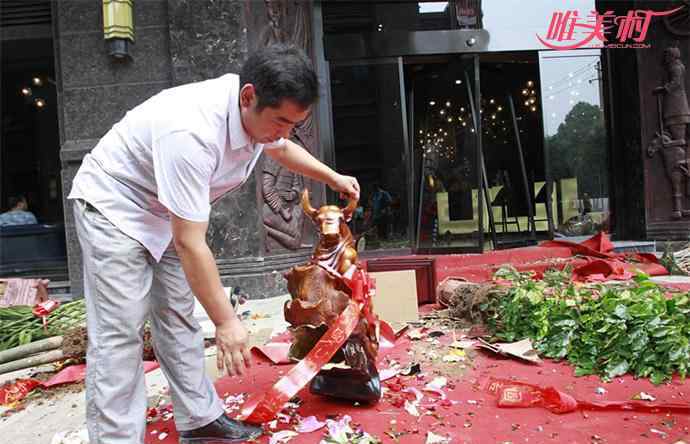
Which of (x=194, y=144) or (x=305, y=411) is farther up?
(x=194, y=144)

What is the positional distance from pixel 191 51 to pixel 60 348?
3.17 metres

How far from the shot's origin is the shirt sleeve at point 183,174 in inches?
54.1

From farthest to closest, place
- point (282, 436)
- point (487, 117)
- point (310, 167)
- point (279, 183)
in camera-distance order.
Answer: point (487, 117) → point (279, 183) → point (310, 167) → point (282, 436)

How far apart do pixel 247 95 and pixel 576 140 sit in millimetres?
6653

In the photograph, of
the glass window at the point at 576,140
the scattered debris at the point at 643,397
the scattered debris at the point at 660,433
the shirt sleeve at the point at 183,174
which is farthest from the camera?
the glass window at the point at 576,140

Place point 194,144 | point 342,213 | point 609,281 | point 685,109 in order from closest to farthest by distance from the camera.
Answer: point 194,144 < point 342,213 < point 609,281 < point 685,109

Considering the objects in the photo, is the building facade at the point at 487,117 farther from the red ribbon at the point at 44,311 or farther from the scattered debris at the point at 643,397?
the scattered debris at the point at 643,397

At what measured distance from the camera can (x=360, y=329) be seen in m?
2.04

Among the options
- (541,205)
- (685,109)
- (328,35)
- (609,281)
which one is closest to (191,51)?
(328,35)

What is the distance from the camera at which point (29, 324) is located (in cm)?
327

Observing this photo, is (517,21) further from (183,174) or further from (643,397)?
(183,174)

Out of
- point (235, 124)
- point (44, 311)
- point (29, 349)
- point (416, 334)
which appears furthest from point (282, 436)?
point (44, 311)

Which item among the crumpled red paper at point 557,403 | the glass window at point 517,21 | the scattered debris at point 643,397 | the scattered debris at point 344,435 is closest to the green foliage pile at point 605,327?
the scattered debris at point 643,397

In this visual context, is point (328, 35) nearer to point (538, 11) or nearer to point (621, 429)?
point (538, 11)
